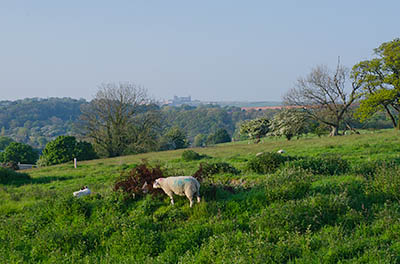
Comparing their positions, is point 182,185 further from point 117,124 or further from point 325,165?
point 117,124

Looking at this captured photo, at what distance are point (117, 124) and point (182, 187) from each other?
35.9 meters

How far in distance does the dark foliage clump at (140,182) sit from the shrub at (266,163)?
4.15 metres

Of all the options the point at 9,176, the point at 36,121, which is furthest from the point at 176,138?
the point at 36,121

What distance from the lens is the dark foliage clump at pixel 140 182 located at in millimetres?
10789

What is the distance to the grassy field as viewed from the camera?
673 cm

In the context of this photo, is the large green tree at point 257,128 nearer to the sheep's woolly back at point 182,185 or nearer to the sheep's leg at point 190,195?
the sheep's woolly back at point 182,185

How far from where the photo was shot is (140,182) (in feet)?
36.4

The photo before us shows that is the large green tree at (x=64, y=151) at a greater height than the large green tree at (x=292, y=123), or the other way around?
the large green tree at (x=292, y=123)

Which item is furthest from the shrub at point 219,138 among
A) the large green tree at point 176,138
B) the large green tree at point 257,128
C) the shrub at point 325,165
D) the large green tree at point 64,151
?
the shrub at point 325,165

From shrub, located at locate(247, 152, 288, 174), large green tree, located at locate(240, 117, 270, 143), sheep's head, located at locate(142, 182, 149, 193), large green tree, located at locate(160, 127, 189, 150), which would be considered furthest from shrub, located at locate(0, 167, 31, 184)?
large green tree, located at locate(160, 127, 189, 150)

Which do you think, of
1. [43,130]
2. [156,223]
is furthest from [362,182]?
[43,130]

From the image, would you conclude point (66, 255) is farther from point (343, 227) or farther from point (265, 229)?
point (343, 227)

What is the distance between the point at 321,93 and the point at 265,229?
36.9 meters

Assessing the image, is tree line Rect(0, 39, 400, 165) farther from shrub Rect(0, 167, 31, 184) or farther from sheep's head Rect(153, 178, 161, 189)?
sheep's head Rect(153, 178, 161, 189)
